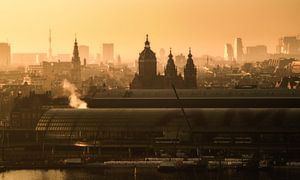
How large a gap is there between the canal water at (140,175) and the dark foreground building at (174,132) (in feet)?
10.6

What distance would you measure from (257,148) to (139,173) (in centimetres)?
630

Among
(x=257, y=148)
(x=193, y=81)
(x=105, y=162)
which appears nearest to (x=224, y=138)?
(x=257, y=148)

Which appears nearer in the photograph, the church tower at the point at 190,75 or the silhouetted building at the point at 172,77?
the silhouetted building at the point at 172,77

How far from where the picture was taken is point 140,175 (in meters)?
39.2

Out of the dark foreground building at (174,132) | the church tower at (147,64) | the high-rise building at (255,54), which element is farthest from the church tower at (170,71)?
the high-rise building at (255,54)

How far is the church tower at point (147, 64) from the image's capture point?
64.9m

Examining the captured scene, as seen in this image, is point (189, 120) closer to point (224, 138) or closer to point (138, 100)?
point (224, 138)

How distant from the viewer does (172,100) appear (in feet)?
182

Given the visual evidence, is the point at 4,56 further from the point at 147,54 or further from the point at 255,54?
the point at 147,54

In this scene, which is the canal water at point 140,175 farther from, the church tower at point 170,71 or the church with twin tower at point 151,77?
the church tower at point 170,71

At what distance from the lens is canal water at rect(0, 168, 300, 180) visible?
38438 mm

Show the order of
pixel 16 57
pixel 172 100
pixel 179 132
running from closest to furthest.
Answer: pixel 179 132, pixel 172 100, pixel 16 57

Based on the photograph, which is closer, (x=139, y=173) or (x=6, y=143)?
(x=139, y=173)

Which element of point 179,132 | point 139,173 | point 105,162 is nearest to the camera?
point 139,173
